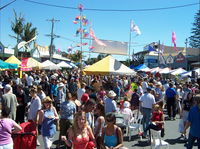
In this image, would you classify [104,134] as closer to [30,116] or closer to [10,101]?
[30,116]

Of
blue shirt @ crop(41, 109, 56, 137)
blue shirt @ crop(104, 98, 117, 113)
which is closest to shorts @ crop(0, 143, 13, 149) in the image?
blue shirt @ crop(41, 109, 56, 137)

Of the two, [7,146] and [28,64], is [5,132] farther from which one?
[28,64]

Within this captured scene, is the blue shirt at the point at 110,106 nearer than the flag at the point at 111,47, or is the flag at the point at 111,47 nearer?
the blue shirt at the point at 110,106

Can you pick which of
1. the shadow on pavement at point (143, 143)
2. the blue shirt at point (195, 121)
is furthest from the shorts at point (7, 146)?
the shadow on pavement at point (143, 143)

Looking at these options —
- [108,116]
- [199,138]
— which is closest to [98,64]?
[199,138]

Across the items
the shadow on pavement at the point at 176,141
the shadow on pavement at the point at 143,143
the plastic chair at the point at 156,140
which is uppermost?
the plastic chair at the point at 156,140

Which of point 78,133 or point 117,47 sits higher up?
point 117,47

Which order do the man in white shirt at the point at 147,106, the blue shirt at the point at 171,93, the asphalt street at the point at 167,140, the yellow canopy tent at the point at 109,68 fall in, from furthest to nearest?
the yellow canopy tent at the point at 109,68, the blue shirt at the point at 171,93, the man in white shirt at the point at 147,106, the asphalt street at the point at 167,140

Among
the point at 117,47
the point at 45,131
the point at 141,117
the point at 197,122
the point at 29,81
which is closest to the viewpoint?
the point at 197,122

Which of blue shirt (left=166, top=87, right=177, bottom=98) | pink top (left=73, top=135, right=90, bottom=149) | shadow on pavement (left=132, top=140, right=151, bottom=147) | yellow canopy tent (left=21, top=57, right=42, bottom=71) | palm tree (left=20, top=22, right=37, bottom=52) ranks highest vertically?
palm tree (left=20, top=22, right=37, bottom=52)

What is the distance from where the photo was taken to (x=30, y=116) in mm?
6910

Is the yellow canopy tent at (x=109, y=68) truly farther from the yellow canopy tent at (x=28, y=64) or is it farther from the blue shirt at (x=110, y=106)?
the yellow canopy tent at (x=28, y=64)

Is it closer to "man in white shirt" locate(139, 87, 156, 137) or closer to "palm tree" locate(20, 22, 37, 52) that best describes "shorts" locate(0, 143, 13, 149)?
"man in white shirt" locate(139, 87, 156, 137)

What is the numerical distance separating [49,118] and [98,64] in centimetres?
710
